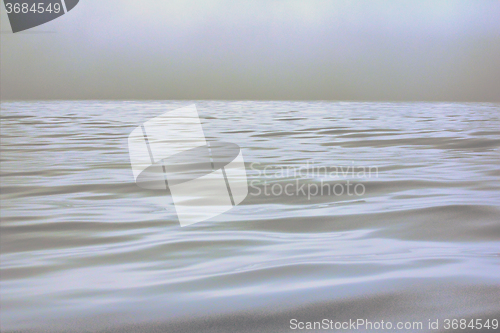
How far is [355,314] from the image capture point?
89 centimetres

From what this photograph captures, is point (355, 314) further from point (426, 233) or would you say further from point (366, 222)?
point (366, 222)

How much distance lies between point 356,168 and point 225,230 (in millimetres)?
1674

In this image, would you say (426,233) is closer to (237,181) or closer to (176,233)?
(176,233)

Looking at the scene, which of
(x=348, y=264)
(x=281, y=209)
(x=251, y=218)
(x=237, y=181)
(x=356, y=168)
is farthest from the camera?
(x=356, y=168)

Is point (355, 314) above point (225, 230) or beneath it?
above

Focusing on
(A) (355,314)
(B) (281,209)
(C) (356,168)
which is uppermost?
(A) (355,314)

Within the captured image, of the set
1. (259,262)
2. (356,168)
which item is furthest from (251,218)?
(356,168)

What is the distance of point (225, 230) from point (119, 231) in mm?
323

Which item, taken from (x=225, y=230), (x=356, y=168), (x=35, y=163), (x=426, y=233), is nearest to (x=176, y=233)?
(x=225, y=230)

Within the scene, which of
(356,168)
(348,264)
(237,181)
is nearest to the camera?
(348,264)

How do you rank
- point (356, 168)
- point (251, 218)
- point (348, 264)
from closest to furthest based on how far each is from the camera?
point (348, 264) < point (251, 218) < point (356, 168)

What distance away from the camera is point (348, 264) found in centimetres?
121

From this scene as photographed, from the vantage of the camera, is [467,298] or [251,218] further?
[251,218]

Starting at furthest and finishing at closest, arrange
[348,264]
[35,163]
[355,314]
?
[35,163] < [348,264] < [355,314]
